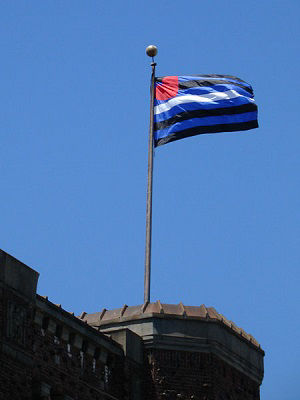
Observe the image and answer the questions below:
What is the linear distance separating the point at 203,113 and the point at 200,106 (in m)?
0.32

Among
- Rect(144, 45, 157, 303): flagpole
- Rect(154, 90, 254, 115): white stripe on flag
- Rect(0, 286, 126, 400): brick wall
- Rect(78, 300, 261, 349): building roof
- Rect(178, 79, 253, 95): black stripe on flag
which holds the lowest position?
Rect(0, 286, 126, 400): brick wall

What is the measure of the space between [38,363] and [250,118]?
16309 mm

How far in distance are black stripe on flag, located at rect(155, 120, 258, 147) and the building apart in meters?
7.88

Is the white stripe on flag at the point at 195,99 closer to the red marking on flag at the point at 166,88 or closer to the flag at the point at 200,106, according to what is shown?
the flag at the point at 200,106

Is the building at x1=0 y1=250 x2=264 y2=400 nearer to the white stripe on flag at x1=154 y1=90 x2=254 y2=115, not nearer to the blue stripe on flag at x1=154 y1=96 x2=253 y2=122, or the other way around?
the blue stripe on flag at x1=154 y1=96 x2=253 y2=122

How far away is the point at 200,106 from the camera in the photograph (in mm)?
46500

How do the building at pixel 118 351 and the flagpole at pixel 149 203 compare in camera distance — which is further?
the flagpole at pixel 149 203

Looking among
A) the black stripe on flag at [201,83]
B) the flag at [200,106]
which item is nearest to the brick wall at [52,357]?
the flag at [200,106]

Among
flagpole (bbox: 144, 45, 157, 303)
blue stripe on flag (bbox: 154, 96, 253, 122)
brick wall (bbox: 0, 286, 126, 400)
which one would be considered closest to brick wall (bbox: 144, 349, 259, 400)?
brick wall (bbox: 0, 286, 126, 400)

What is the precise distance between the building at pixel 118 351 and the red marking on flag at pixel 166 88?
979cm

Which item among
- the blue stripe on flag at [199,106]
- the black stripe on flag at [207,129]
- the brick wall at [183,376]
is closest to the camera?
the brick wall at [183,376]

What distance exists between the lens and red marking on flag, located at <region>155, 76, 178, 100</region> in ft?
153

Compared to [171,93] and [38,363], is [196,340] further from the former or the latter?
[171,93]

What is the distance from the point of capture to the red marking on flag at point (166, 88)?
46500mm
